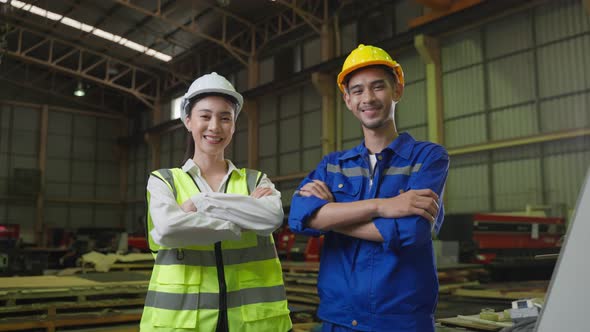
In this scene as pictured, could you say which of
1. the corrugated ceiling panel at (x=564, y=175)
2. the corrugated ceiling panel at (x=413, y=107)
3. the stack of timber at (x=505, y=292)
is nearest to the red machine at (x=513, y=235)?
the corrugated ceiling panel at (x=564, y=175)

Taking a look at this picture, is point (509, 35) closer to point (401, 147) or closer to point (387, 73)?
point (387, 73)

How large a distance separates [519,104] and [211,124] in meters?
11.3

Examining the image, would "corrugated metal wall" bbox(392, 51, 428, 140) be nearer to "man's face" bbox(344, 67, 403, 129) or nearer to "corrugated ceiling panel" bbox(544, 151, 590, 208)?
"corrugated ceiling panel" bbox(544, 151, 590, 208)

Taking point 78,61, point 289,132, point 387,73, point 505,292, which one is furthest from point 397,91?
point 78,61

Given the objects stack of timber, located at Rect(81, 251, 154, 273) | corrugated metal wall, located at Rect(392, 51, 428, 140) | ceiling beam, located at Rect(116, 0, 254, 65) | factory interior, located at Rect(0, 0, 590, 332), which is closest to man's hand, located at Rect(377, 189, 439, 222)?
factory interior, located at Rect(0, 0, 590, 332)

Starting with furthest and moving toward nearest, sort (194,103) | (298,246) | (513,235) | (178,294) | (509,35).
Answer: (509,35) < (298,246) < (513,235) < (194,103) < (178,294)

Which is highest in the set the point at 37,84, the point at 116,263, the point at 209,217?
the point at 37,84

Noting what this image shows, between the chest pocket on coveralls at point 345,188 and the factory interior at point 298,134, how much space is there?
0.67 ft

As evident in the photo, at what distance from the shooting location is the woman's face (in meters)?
2.54

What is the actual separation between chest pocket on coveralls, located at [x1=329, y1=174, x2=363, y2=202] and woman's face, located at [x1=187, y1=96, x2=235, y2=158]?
605mm

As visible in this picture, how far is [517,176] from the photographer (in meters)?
12.1

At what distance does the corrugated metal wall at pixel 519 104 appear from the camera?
11.3 metres

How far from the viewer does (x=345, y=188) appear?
2.44 m

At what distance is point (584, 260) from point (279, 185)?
57.9 ft
